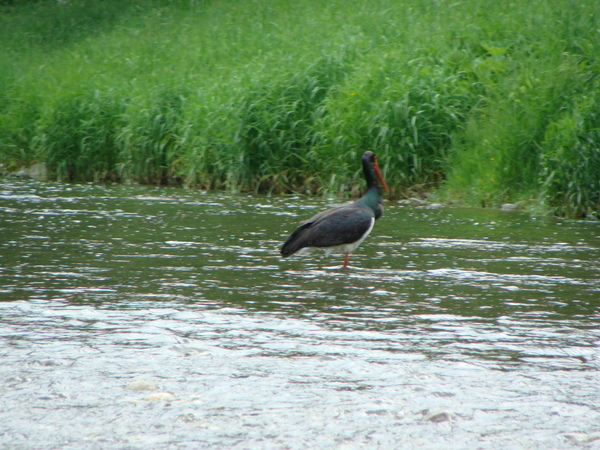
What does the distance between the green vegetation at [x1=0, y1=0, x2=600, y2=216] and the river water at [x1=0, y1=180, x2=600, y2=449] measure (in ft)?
9.08

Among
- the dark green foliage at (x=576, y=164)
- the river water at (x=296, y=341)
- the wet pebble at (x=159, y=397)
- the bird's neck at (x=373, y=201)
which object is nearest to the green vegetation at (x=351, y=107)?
the dark green foliage at (x=576, y=164)

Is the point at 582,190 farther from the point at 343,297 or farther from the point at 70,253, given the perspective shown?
the point at 70,253

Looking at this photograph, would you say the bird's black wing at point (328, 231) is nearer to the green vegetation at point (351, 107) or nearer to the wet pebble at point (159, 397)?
the wet pebble at point (159, 397)

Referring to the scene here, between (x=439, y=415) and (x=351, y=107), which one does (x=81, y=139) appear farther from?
(x=439, y=415)

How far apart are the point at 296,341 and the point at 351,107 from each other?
8779 millimetres

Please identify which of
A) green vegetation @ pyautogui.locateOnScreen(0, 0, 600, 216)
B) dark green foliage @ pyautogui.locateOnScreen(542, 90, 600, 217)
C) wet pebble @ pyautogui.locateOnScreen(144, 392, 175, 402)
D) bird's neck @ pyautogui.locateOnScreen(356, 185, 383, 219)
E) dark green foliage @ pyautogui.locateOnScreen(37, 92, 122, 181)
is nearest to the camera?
wet pebble @ pyautogui.locateOnScreen(144, 392, 175, 402)

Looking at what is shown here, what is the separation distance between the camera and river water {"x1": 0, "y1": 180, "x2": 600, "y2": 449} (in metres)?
3.41

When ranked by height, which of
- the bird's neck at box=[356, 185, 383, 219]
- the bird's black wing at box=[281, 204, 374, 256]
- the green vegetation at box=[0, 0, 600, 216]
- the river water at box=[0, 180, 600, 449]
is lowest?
the river water at box=[0, 180, 600, 449]

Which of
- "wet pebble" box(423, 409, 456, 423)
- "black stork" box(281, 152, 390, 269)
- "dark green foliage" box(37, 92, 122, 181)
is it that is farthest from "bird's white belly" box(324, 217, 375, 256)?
"dark green foliage" box(37, 92, 122, 181)

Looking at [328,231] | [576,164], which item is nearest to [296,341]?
[328,231]

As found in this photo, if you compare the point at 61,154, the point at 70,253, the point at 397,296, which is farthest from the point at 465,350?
the point at 61,154

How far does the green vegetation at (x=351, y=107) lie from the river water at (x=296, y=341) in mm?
2766

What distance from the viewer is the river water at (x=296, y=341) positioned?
3412 millimetres

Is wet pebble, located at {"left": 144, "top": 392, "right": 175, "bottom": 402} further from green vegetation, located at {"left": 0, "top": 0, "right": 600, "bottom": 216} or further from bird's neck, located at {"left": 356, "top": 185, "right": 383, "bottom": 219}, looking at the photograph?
green vegetation, located at {"left": 0, "top": 0, "right": 600, "bottom": 216}
